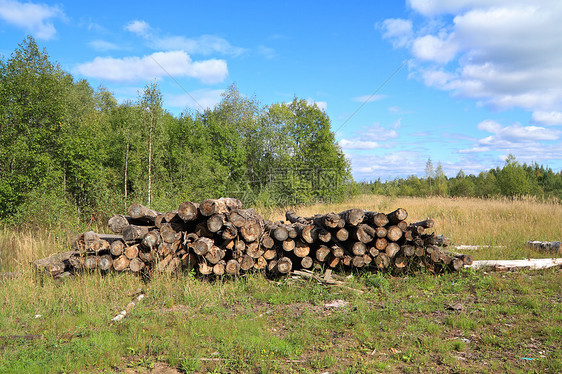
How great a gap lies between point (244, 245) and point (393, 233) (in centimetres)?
322

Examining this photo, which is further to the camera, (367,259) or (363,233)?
(367,259)

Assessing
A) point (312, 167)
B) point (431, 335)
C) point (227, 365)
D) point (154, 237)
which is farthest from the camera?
point (312, 167)

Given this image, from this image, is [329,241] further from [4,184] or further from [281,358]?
[4,184]

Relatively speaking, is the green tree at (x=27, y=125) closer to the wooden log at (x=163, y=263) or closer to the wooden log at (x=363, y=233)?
the wooden log at (x=163, y=263)

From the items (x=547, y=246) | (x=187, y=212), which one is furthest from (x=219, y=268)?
(x=547, y=246)

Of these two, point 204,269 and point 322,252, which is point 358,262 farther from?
point 204,269

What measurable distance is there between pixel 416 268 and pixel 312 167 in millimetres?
20863

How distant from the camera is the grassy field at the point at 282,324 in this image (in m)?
4.20

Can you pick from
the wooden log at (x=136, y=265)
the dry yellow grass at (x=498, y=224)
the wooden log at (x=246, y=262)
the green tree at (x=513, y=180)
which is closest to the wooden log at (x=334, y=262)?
the wooden log at (x=246, y=262)

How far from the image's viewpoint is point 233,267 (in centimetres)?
718

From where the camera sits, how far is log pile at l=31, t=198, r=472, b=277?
711 centimetres

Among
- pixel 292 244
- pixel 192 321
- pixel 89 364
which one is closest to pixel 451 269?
pixel 292 244

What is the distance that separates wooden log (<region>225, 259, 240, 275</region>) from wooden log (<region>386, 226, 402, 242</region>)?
3.29 m

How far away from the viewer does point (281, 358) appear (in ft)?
14.1
